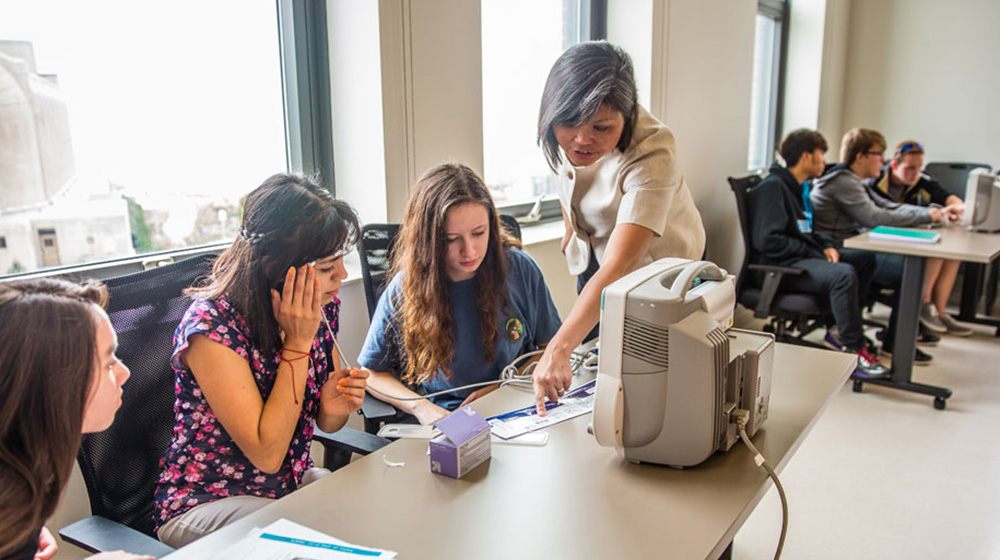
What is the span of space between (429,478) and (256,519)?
0.88ft

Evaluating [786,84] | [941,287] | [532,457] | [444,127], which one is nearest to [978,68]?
[786,84]

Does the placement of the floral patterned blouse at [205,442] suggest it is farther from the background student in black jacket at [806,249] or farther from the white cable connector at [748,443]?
the background student in black jacket at [806,249]

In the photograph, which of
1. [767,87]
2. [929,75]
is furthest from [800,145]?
[929,75]

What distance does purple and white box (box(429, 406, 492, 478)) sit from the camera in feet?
3.74

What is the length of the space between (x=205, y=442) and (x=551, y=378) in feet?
2.09

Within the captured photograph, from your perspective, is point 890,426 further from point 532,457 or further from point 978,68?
point 978,68

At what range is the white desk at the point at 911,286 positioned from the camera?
3.08 m

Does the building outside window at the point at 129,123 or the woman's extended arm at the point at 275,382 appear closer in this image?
the woman's extended arm at the point at 275,382

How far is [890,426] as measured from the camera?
2965 millimetres

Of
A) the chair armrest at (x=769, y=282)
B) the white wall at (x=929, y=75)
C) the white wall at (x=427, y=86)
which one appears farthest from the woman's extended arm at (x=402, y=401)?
the white wall at (x=929, y=75)

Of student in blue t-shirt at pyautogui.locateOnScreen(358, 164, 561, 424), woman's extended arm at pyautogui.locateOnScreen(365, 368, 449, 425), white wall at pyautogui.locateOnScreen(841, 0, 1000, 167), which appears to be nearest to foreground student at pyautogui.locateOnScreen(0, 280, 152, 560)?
woman's extended arm at pyautogui.locateOnScreen(365, 368, 449, 425)

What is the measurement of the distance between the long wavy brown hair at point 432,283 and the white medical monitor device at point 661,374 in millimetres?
578

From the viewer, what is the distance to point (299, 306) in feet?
4.18

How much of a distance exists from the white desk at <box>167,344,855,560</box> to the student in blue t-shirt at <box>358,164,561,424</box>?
0.41m
